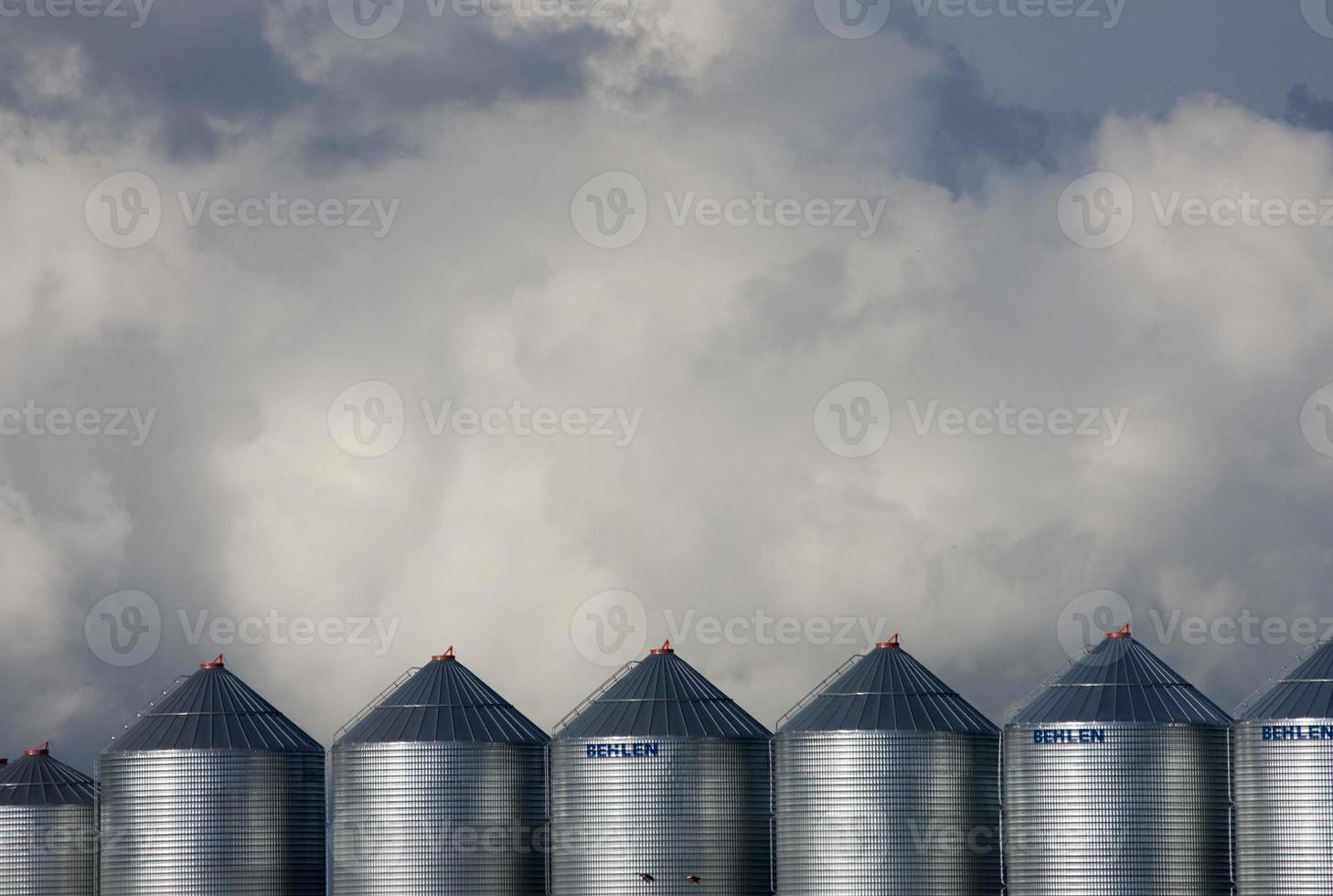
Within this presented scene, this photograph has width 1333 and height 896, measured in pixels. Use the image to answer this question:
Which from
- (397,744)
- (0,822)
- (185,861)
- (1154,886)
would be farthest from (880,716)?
(0,822)

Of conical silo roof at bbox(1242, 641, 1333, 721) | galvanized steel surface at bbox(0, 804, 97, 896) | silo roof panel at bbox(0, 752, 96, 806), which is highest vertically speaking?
conical silo roof at bbox(1242, 641, 1333, 721)

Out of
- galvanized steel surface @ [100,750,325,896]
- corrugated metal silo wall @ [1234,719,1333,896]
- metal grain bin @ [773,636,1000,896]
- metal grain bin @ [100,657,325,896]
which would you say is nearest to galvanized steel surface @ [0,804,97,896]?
metal grain bin @ [100,657,325,896]

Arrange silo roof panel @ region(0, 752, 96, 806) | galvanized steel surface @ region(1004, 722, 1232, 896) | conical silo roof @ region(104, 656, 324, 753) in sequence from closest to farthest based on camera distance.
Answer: galvanized steel surface @ region(1004, 722, 1232, 896) < conical silo roof @ region(104, 656, 324, 753) < silo roof panel @ region(0, 752, 96, 806)

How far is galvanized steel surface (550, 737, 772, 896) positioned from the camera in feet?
351

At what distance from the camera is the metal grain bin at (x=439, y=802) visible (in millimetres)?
110188

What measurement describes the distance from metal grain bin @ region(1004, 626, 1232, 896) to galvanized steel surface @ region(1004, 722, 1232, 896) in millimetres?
43

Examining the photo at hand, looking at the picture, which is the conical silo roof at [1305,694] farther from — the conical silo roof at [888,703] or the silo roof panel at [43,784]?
the silo roof panel at [43,784]

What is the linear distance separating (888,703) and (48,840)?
5082cm

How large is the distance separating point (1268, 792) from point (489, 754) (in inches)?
1585

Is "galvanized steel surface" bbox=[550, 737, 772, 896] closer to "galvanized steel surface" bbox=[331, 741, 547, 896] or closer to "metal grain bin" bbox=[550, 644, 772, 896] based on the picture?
"metal grain bin" bbox=[550, 644, 772, 896]

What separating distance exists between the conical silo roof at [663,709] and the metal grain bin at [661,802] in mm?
78

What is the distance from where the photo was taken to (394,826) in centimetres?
11081

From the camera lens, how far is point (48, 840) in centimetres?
12306

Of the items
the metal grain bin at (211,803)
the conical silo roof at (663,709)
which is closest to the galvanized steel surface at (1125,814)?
the conical silo roof at (663,709)
